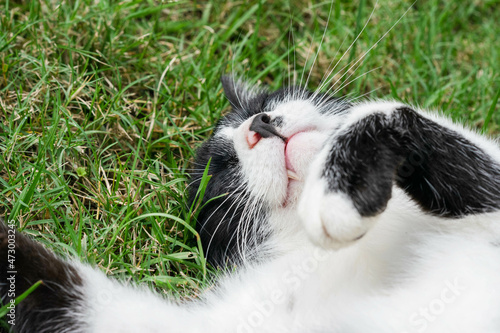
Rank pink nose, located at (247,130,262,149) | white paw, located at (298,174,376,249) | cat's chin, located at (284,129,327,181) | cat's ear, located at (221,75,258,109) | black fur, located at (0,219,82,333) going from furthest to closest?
cat's ear, located at (221,75,258,109), pink nose, located at (247,130,262,149), cat's chin, located at (284,129,327,181), black fur, located at (0,219,82,333), white paw, located at (298,174,376,249)

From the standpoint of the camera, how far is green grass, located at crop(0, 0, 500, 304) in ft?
6.61

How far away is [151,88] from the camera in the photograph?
2691 mm

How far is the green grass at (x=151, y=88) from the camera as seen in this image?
2016 millimetres

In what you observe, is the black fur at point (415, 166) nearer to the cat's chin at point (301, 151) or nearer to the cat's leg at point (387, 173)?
the cat's leg at point (387, 173)

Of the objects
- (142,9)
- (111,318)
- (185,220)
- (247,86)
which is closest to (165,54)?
(142,9)

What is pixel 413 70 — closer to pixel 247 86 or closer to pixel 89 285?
pixel 247 86

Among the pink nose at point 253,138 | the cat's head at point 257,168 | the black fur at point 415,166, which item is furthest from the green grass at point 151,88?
the black fur at point 415,166

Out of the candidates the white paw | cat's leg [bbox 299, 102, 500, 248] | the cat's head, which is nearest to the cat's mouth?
the cat's head

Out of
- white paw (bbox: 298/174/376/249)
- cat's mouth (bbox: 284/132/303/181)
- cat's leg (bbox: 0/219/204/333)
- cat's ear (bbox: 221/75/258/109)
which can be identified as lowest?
cat's leg (bbox: 0/219/204/333)

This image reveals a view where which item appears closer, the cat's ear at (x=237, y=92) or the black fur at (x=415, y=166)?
the black fur at (x=415, y=166)

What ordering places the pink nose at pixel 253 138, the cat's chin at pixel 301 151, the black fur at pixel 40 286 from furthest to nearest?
the pink nose at pixel 253 138 → the cat's chin at pixel 301 151 → the black fur at pixel 40 286

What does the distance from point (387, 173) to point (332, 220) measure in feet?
0.70

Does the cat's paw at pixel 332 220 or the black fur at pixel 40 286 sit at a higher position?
the cat's paw at pixel 332 220

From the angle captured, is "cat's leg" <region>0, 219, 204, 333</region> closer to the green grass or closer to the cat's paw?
the green grass
